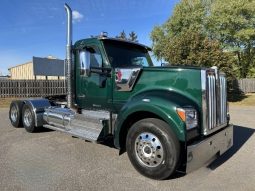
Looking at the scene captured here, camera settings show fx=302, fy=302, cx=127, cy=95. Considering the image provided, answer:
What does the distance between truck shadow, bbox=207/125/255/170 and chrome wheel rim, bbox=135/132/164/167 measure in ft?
4.15

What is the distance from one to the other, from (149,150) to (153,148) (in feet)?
0.34

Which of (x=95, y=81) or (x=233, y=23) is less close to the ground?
(x=233, y=23)

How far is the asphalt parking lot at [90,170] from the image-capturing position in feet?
15.4

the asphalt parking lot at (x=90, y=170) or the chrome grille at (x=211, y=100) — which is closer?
the asphalt parking lot at (x=90, y=170)

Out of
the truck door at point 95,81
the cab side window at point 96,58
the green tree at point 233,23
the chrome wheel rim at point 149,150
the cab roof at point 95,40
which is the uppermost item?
the green tree at point 233,23

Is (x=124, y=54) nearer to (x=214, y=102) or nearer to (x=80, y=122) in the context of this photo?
(x=80, y=122)

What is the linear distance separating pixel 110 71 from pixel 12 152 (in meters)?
2.81

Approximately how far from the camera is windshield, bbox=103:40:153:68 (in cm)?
638

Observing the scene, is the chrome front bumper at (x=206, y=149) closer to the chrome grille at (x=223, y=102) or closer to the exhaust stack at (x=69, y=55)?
the chrome grille at (x=223, y=102)

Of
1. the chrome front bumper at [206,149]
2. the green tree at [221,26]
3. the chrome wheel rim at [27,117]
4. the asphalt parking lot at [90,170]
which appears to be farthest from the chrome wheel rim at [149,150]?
the green tree at [221,26]

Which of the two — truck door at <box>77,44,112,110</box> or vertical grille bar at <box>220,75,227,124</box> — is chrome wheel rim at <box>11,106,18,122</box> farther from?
vertical grille bar at <box>220,75,227,124</box>

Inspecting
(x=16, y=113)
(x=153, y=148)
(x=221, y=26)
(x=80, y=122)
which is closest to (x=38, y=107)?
(x=16, y=113)

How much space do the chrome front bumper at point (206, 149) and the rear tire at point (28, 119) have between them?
206 inches

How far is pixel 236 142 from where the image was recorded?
24.8ft
